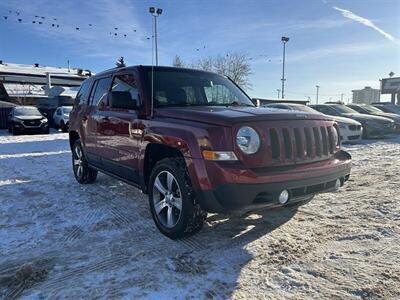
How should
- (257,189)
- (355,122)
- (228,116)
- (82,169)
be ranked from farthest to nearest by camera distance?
(355,122)
(82,169)
(228,116)
(257,189)

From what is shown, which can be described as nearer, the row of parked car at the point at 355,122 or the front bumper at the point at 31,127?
the row of parked car at the point at 355,122

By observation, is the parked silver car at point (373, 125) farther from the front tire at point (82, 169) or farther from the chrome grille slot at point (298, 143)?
the chrome grille slot at point (298, 143)

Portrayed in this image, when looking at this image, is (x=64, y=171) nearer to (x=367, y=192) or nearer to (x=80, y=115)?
(x=80, y=115)

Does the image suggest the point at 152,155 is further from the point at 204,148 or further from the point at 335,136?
the point at 335,136

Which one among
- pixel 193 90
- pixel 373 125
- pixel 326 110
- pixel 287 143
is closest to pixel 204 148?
pixel 287 143

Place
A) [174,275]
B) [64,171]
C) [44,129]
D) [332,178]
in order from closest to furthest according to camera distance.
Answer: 1. [174,275]
2. [332,178]
3. [64,171]
4. [44,129]

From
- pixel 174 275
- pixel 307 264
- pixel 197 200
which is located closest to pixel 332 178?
pixel 307 264

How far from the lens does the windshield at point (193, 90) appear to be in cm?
455

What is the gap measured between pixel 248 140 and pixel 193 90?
5.52 feet

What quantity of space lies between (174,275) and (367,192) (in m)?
3.71

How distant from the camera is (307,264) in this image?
329 cm

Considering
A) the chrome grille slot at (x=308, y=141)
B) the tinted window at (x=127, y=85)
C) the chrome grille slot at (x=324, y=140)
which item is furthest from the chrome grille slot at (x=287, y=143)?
the tinted window at (x=127, y=85)

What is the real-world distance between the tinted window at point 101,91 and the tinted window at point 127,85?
25cm

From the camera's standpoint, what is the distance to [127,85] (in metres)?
4.93
